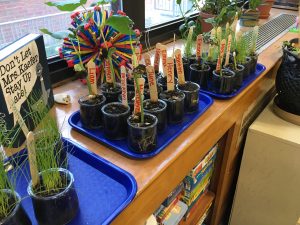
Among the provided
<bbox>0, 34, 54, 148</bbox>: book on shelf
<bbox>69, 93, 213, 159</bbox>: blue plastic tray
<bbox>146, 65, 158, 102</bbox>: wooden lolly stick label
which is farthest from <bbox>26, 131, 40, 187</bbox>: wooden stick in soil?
<bbox>146, 65, 158, 102</bbox>: wooden lolly stick label

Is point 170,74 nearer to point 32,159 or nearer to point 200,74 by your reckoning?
point 200,74

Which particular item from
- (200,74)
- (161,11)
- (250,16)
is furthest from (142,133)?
(250,16)

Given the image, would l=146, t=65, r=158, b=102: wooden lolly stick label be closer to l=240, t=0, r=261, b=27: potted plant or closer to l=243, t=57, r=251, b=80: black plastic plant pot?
l=243, t=57, r=251, b=80: black plastic plant pot

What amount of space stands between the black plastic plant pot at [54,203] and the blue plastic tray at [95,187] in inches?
1.2

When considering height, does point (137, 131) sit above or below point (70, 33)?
below

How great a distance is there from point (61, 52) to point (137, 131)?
484mm

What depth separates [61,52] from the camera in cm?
99

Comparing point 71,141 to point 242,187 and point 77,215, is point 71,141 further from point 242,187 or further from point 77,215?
point 242,187

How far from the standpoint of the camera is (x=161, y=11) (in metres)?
1.73

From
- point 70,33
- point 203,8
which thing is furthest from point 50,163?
point 203,8

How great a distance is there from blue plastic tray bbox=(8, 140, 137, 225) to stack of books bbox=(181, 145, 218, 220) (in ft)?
1.92

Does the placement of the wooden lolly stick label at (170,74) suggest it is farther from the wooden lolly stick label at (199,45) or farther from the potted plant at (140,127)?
the wooden lolly stick label at (199,45)

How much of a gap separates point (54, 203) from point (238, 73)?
0.80 metres

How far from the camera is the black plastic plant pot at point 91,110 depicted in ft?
2.53
